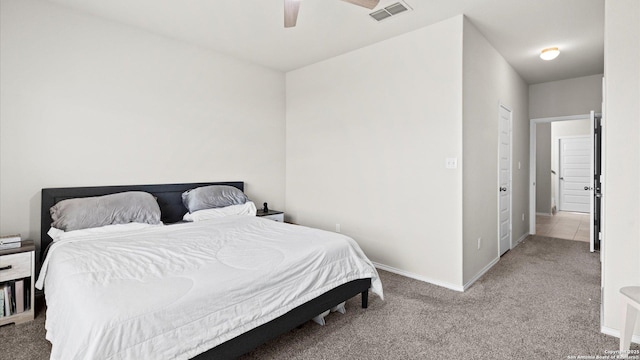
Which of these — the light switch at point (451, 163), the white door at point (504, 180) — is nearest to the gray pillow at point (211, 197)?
the light switch at point (451, 163)

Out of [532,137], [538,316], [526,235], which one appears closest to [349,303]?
[538,316]

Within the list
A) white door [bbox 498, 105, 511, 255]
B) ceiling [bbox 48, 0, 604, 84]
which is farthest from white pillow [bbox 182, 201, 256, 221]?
white door [bbox 498, 105, 511, 255]

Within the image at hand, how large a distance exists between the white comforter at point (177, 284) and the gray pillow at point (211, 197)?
77cm

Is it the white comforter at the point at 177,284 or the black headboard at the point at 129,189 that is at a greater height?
the black headboard at the point at 129,189

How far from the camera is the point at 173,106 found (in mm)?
3549

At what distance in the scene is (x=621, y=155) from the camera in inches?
83.0

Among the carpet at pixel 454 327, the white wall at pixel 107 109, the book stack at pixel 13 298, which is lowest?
the carpet at pixel 454 327

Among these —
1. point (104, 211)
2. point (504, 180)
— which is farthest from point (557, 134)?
point (104, 211)

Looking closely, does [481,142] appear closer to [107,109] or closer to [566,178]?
[107,109]

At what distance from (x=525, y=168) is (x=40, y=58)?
6325 mm

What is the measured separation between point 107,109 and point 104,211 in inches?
41.4

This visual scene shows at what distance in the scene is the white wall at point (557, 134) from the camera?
25.7 feet

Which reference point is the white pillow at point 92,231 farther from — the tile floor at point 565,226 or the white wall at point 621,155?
the tile floor at point 565,226

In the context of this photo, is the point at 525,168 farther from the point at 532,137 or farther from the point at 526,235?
the point at 526,235
